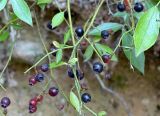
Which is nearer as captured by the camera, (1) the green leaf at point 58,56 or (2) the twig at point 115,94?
(1) the green leaf at point 58,56

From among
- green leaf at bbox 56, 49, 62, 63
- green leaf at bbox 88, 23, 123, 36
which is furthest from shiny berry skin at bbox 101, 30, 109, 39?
green leaf at bbox 56, 49, 62, 63

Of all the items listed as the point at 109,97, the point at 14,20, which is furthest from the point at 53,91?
the point at 109,97

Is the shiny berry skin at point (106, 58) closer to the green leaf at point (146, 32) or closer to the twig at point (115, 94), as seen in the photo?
the green leaf at point (146, 32)

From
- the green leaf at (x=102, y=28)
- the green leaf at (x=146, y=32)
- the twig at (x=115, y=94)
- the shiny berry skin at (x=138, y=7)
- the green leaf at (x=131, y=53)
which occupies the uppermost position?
the green leaf at (x=146, y=32)

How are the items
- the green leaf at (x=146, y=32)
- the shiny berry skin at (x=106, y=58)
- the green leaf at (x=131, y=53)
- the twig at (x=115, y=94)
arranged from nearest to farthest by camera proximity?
the green leaf at (x=146, y=32) → the shiny berry skin at (x=106, y=58) → the green leaf at (x=131, y=53) → the twig at (x=115, y=94)

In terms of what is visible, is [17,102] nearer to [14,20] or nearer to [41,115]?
[41,115]

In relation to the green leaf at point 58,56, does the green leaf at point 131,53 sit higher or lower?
lower

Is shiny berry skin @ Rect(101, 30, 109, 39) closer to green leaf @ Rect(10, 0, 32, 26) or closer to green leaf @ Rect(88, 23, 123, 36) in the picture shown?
green leaf @ Rect(88, 23, 123, 36)

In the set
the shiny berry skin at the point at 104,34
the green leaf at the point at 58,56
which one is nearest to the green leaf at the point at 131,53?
the shiny berry skin at the point at 104,34

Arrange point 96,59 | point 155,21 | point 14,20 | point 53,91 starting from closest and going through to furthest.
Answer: point 155,21
point 53,91
point 14,20
point 96,59
